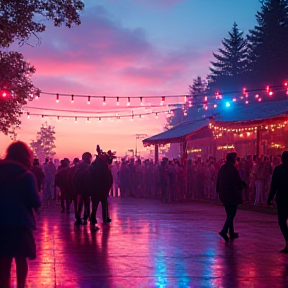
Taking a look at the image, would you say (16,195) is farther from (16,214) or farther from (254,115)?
(254,115)

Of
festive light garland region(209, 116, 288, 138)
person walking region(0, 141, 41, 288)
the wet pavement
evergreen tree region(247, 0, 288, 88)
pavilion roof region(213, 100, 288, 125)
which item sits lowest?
the wet pavement

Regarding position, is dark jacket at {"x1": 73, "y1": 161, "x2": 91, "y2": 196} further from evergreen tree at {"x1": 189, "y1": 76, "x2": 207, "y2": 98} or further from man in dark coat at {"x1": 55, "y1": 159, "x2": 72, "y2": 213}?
evergreen tree at {"x1": 189, "y1": 76, "x2": 207, "y2": 98}

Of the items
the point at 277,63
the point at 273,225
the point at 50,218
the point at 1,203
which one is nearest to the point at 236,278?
the point at 1,203

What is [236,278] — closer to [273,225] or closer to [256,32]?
[273,225]

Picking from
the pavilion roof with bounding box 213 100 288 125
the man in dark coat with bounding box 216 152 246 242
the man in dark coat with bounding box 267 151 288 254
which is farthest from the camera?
the pavilion roof with bounding box 213 100 288 125

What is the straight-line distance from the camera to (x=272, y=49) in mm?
60781

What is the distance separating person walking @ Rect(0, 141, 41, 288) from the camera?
6496mm

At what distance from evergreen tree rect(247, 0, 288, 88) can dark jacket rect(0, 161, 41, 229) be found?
5349 cm

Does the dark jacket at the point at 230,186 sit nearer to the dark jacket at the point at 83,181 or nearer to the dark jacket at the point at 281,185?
the dark jacket at the point at 281,185

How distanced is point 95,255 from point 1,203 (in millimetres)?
4664

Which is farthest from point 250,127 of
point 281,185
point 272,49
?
point 272,49

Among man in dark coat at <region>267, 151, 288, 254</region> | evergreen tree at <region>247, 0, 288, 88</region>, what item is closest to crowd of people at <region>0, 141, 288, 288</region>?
man in dark coat at <region>267, 151, 288, 254</region>

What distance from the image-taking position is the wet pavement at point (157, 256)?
878 centimetres

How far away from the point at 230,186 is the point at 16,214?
25.6ft
